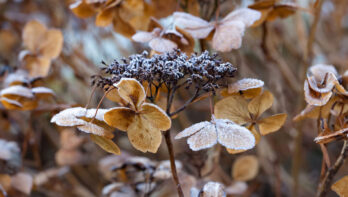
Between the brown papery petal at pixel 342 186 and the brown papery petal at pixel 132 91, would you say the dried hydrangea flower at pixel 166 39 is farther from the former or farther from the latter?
the brown papery petal at pixel 342 186

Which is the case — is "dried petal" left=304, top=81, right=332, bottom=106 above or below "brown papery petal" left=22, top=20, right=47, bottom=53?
below

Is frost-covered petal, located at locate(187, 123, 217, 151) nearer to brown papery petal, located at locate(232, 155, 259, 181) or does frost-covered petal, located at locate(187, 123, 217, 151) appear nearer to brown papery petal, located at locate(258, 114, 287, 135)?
brown papery petal, located at locate(258, 114, 287, 135)

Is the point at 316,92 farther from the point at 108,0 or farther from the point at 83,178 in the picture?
the point at 83,178

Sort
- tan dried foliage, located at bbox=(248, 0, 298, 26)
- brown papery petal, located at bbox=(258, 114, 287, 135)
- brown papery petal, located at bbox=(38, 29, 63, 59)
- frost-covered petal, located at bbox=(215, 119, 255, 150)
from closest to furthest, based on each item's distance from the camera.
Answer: frost-covered petal, located at bbox=(215, 119, 255, 150) → brown papery petal, located at bbox=(258, 114, 287, 135) → tan dried foliage, located at bbox=(248, 0, 298, 26) → brown papery petal, located at bbox=(38, 29, 63, 59)

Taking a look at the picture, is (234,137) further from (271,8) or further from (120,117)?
(271,8)

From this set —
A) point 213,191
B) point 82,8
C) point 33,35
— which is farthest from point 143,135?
point 33,35

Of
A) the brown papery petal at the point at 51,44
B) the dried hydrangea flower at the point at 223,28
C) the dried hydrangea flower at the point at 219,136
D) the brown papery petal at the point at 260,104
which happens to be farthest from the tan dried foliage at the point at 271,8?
the brown papery petal at the point at 51,44

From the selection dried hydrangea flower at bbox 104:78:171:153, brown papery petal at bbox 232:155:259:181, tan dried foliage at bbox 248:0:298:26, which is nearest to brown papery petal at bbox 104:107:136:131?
dried hydrangea flower at bbox 104:78:171:153
